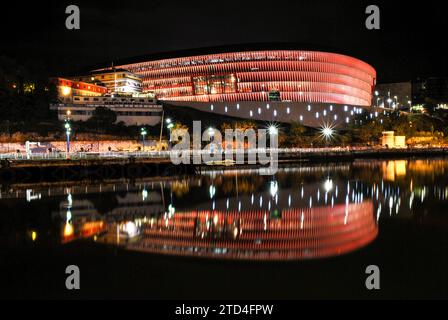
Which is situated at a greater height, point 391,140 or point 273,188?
point 391,140

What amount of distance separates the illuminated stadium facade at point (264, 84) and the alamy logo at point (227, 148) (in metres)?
13.0

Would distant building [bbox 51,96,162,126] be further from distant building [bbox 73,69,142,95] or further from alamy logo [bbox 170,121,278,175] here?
distant building [bbox 73,69,142,95]

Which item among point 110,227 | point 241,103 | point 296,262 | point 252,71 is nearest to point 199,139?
point 241,103

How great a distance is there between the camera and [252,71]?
113688 mm

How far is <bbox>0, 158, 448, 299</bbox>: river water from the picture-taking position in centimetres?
1368

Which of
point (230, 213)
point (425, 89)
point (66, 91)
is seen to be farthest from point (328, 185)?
point (425, 89)

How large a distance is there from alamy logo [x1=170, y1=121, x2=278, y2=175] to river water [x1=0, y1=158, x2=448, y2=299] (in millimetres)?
27476

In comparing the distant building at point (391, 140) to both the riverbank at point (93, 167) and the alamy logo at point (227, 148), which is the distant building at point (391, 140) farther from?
the riverbank at point (93, 167)

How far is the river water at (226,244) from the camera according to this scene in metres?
13.7

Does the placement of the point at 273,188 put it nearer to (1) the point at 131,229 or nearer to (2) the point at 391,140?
(1) the point at 131,229

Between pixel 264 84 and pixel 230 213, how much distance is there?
9039 centimetres

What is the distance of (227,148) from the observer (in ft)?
264

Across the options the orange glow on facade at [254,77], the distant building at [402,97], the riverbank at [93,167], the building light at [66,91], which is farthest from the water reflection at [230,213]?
the distant building at [402,97]
